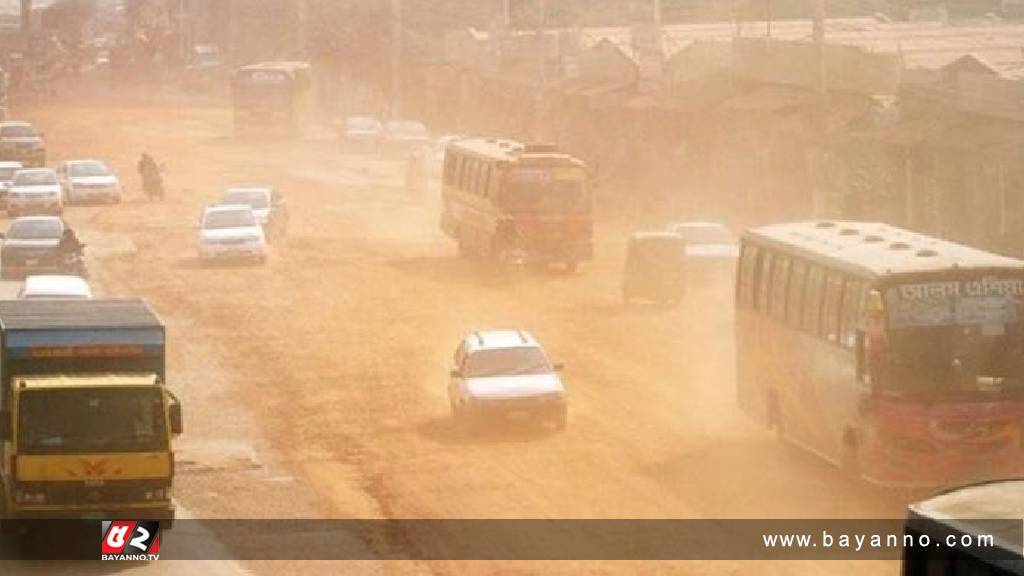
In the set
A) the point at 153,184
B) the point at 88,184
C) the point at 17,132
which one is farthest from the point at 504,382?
the point at 17,132

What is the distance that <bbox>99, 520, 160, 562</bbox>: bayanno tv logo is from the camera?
25922 millimetres

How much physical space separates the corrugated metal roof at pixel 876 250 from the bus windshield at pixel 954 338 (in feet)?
1.04

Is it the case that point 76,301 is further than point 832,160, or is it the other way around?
point 832,160

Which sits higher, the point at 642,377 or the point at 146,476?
the point at 146,476

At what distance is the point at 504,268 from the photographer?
5453 cm

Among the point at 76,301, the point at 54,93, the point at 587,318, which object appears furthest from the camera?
the point at 54,93

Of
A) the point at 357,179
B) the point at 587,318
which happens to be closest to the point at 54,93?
the point at 357,179

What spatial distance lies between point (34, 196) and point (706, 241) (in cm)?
2703

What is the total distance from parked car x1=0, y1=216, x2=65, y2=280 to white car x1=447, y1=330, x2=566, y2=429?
21.3 metres

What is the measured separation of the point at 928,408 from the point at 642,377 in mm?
13395

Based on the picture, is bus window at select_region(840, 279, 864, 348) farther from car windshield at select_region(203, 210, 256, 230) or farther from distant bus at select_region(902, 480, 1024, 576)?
car windshield at select_region(203, 210, 256, 230)

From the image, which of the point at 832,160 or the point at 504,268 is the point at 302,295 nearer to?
the point at 504,268

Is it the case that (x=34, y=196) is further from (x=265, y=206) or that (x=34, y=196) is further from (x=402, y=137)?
(x=402, y=137)

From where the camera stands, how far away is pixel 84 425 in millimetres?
25672
